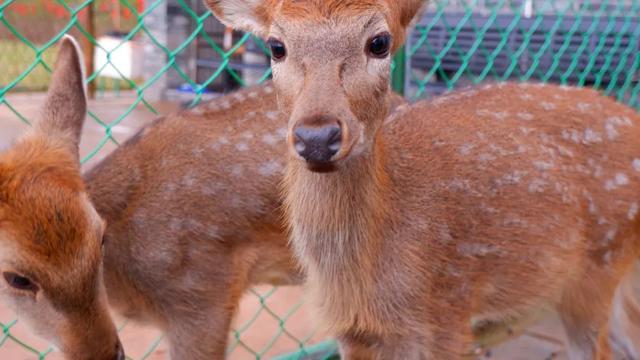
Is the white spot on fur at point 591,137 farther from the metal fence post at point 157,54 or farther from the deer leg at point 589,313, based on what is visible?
the metal fence post at point 157,54

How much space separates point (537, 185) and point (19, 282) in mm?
1987

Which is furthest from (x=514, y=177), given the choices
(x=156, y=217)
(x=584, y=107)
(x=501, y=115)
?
(x=156, y=217)

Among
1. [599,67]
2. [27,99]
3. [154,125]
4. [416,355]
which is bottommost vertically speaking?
[27,99]

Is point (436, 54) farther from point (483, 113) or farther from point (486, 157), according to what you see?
point (486, 157)

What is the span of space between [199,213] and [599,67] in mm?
3684

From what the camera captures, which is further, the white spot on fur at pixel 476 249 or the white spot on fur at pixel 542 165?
the white spot on fur at pixel 542 165

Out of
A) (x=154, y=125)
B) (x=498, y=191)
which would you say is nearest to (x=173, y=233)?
(x=154, y=125)

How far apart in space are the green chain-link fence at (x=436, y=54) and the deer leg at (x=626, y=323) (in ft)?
4.82

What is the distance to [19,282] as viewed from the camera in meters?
2.61

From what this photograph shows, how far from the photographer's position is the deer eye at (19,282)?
2590 millimetres

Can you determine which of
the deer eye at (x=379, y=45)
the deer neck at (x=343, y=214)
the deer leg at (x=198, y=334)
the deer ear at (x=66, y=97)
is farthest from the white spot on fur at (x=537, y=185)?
the deer ear at (x=66, y=97)

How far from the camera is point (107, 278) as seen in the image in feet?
10.8

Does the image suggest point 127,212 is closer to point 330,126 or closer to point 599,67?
point 330,126

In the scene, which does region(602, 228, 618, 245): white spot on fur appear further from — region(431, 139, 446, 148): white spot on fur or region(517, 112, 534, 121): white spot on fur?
region(431, 139, 446, 148): white spot on fur
